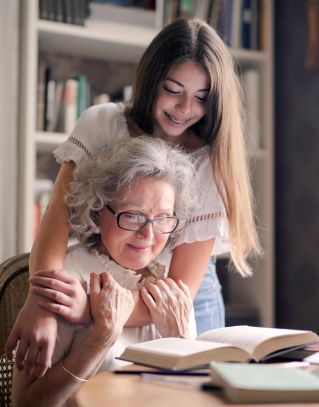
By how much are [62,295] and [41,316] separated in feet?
0.18

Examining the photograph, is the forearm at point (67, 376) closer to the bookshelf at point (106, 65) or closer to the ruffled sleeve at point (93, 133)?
the ruffled sleeve at point (93, 133)

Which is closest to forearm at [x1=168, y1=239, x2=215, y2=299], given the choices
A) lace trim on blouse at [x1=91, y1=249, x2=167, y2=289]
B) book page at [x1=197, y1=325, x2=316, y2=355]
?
lace trim on blouse at [x1=91, y1=249, x2=167, y2=289]

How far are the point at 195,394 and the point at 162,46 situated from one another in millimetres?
991

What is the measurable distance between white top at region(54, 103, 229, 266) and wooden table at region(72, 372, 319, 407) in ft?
2.25

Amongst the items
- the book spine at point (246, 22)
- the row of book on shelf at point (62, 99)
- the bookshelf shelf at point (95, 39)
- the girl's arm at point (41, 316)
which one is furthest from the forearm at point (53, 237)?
the book spine at point (246, 22)

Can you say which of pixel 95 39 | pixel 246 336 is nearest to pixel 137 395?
pixel 246 336

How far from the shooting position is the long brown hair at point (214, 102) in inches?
67.6

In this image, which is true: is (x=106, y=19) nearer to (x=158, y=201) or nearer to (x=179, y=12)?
(x=179, y=12)

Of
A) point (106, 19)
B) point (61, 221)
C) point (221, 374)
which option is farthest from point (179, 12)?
point (221, 374)

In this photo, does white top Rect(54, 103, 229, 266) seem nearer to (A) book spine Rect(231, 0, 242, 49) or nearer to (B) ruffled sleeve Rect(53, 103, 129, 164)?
(B) ruffled sleeve Rect(53, 103, 129, 164)

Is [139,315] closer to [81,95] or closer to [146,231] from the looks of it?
[146,231]

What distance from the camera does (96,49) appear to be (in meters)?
3.29

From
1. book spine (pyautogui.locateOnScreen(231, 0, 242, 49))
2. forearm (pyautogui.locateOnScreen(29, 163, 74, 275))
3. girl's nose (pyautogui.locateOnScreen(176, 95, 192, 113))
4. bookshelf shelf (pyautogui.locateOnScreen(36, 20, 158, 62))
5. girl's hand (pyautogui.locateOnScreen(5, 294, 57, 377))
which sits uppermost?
book spine (pyautogui.locateOnScreen(231, 0, 242, 49))

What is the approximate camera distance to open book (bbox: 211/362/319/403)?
3.02ft
